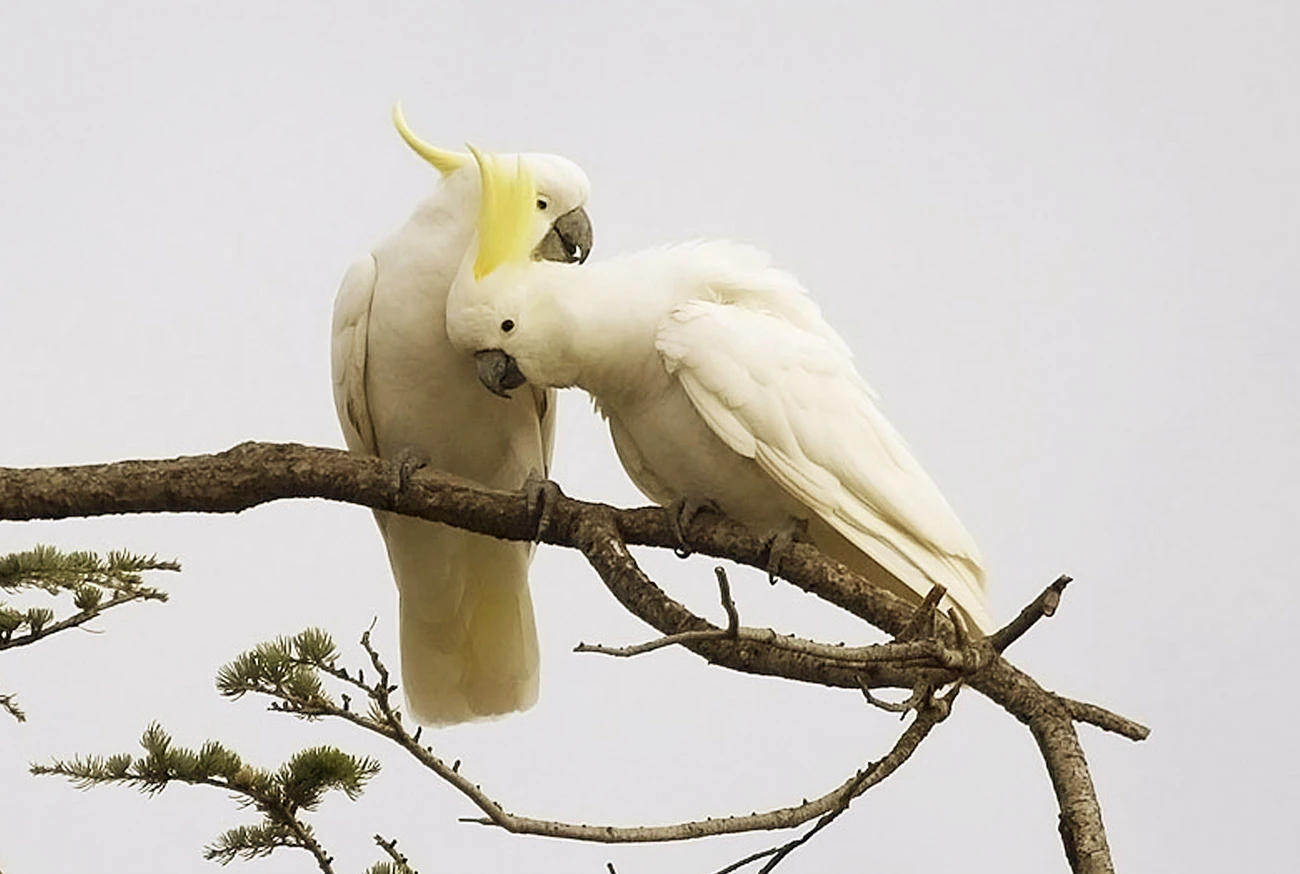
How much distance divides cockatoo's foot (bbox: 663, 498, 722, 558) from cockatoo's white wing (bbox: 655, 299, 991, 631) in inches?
7.1

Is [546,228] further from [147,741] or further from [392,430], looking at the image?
[147,741]

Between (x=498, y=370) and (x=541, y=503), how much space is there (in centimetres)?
38

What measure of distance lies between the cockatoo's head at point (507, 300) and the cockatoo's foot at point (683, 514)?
0.34 metres

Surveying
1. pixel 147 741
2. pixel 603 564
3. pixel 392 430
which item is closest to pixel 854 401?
pixel 603 564

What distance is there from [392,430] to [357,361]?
0.17 m

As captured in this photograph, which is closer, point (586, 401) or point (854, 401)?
point (854, 401)

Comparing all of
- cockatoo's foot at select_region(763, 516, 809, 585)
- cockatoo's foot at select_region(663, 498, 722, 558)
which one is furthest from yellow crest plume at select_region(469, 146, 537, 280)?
cockatoo's foot at select_region(763, 516, 809, 585)

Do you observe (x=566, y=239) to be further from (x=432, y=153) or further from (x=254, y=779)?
(x=254, y=779)

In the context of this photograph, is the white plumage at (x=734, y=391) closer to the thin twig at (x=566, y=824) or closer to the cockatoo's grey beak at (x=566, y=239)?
the cockatoo's grey beak at (x=566, y=239)

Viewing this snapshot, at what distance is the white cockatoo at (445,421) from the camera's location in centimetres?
343

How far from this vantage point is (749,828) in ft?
A: 6.56

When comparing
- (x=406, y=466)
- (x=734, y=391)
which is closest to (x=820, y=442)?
(x=734, y=391)

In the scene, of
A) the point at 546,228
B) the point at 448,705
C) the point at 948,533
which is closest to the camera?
the point at 948,533

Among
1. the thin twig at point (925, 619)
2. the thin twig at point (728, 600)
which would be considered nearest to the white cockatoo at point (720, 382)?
the thin twig at point (925, 619)
